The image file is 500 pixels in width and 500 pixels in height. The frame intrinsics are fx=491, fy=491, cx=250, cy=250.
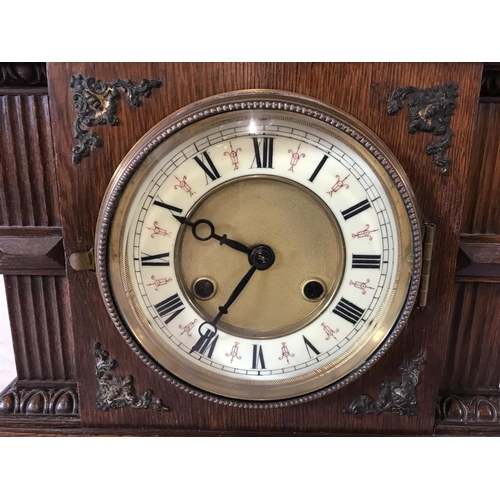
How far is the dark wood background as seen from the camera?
25.2 inches

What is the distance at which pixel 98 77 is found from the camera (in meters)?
0.64

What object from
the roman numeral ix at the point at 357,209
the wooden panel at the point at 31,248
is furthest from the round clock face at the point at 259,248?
the wooden panel at the point at 31,248

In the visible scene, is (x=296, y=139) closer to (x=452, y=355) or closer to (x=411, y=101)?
(x=411, y=101)

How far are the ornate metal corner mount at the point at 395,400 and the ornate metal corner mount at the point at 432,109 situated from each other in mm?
338

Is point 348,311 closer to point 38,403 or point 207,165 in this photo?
point 207,165

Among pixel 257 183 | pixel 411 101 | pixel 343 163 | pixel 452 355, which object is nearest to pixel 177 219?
pixel 257 183

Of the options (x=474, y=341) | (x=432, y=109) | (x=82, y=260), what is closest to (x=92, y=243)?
(x=82, y=260)

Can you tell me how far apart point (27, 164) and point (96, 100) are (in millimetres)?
152

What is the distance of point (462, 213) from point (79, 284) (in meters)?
0.56

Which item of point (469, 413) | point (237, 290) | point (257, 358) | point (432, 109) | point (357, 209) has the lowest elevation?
point (469, 413)

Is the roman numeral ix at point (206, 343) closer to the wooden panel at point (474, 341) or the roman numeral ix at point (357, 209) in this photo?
the roman numeral ix at point (357, 209)

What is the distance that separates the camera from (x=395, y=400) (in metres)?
0.76

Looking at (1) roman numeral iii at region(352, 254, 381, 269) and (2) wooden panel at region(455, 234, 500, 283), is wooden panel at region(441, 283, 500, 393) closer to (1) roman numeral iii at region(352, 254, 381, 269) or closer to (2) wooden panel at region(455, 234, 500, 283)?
(2) wooden panel at region(455, 234, 500, 283)

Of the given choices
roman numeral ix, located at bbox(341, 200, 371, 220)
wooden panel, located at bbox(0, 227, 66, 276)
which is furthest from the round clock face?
wooden panel, located at bbox(0, 227, 66, 276)
